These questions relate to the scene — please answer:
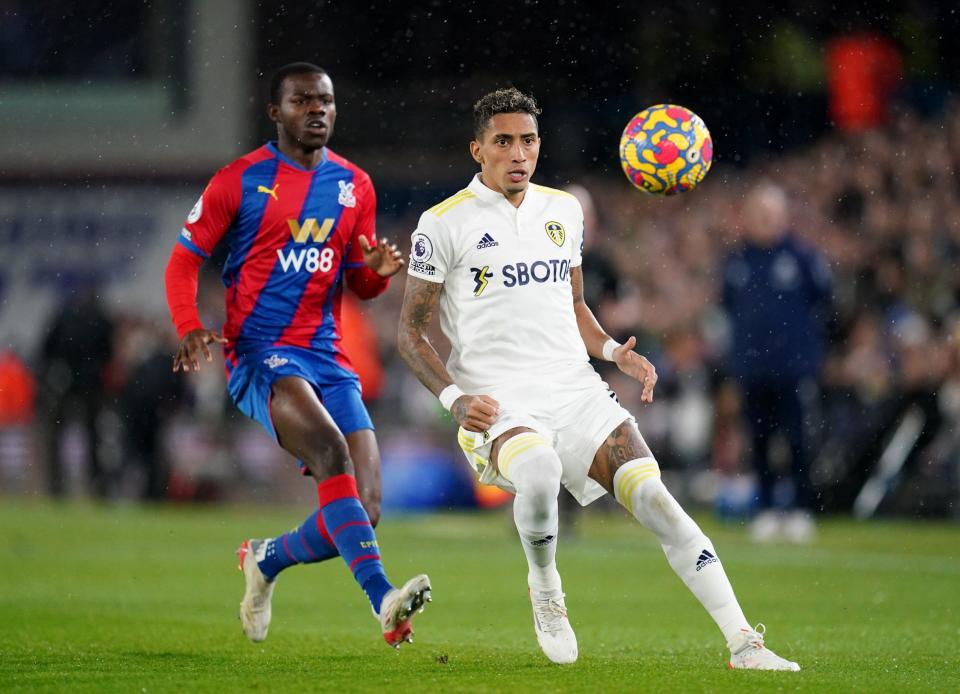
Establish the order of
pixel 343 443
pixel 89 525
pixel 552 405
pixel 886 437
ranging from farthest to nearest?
pixel 89 525 → pixel 886 437 → pixel 343 443 → pixel 552 405

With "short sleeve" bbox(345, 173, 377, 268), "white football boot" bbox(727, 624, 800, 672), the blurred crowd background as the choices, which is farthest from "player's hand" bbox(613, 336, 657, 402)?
the blurred crowd background

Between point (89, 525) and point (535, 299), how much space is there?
9740mm

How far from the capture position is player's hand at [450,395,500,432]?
19.8 ft

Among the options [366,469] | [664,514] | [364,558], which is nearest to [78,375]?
[366,469]

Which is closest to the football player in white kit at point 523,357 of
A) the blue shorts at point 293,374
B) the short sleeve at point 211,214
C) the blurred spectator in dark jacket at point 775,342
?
the blue shorts at point 293,374

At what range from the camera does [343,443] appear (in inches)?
266

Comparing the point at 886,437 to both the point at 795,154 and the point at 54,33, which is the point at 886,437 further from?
the point at 54,33

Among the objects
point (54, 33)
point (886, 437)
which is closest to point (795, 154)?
point (886, 437)

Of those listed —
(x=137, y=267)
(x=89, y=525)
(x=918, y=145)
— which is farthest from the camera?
(x=137, y=267)

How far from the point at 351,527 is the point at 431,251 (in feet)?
3.99

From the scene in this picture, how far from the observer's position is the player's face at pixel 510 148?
6371mm

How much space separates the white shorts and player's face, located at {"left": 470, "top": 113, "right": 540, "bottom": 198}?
2.75 feet

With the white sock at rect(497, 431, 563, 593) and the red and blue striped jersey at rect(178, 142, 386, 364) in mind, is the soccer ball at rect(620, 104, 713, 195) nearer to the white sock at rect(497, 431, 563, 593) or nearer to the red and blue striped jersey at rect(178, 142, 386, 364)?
the red and blue striped jersey at rect(178, 142, 386, 364)

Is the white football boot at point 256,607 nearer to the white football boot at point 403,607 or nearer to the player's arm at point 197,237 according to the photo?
the player's arm at point 197,237
